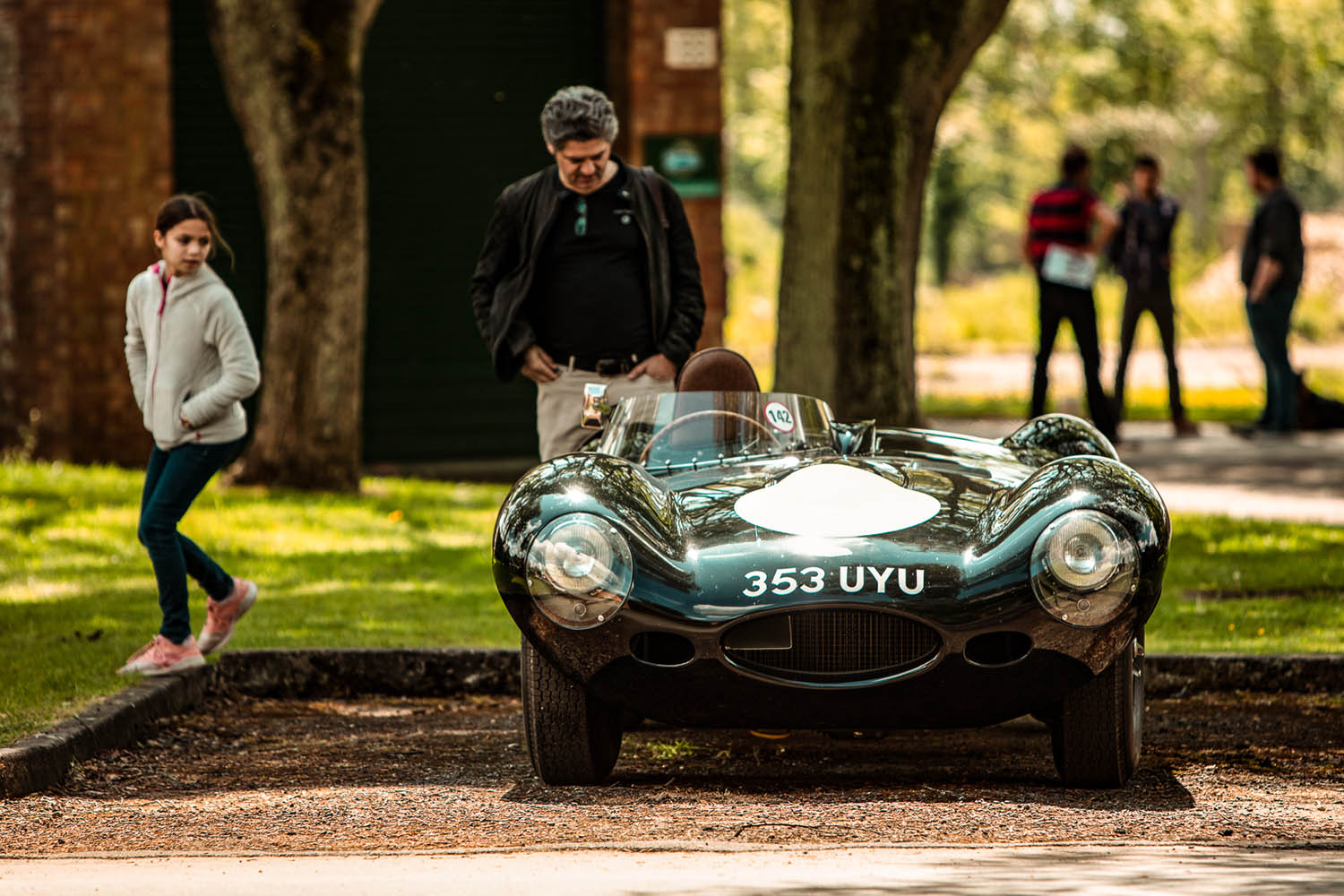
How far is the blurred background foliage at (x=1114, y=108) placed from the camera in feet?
104

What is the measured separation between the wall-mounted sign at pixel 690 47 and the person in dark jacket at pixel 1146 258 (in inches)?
137

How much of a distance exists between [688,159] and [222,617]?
8.79 m

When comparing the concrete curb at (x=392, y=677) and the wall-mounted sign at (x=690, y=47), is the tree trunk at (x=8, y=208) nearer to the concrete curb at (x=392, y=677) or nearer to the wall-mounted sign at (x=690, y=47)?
the wall-mounted sign at (x=690, y=47)

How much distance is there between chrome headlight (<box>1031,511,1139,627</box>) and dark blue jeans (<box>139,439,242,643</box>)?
3.05 metres

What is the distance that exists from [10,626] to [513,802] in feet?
11.6

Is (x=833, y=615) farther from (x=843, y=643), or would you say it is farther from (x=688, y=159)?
(x=688, y=159)

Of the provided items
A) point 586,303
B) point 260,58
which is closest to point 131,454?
point 260,58

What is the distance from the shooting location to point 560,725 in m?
5.08

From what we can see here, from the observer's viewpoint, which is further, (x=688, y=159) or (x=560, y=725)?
(x=688, y=159)

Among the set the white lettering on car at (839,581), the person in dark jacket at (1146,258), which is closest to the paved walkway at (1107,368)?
the person in dark jacket at (1146,258)

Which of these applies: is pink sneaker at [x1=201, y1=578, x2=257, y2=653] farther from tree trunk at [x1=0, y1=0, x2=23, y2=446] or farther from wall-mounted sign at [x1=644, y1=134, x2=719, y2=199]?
wall-mounted sign at [x1=644, y1=134, x2=719, y2=199]

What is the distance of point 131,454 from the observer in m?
14.5

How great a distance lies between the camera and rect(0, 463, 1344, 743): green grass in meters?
7.15

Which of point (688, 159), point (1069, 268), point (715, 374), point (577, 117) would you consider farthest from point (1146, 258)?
point (715, 374)
